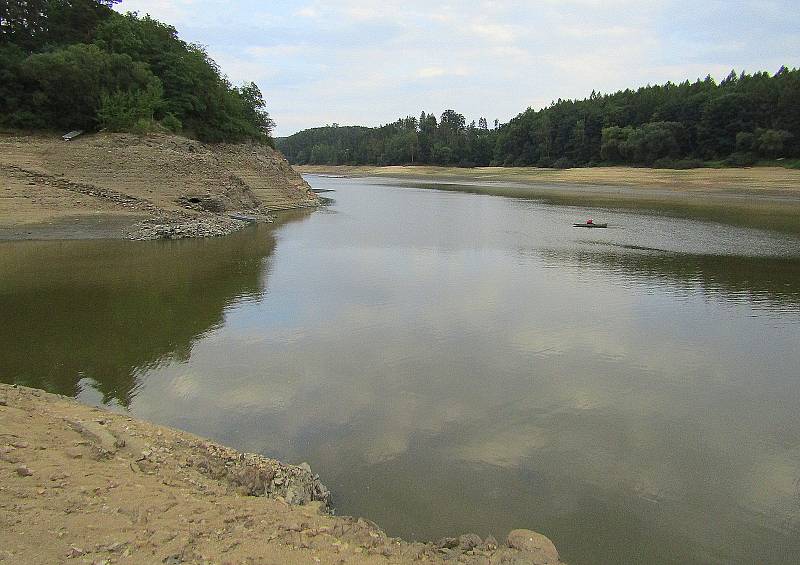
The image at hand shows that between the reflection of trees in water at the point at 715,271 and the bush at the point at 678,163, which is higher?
the bush at the point at 678,163

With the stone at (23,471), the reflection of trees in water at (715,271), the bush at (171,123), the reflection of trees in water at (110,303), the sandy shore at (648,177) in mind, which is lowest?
the reflection of trees in water at (715,271)

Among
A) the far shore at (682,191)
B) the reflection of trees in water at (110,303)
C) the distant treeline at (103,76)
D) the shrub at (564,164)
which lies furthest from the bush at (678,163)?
the reflection of trees in water at (110,303)

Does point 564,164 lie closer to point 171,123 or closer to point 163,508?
point 171,123

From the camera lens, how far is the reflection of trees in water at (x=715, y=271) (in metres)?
16.6

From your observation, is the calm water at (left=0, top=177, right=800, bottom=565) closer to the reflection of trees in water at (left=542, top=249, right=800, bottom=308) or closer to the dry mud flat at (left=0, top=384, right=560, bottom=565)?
the reflection of trees in water at (left=542, top=249, right=800, bottom=308)

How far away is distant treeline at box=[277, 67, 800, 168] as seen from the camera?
229 ft

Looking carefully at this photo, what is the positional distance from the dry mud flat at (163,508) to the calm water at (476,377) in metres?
0.71

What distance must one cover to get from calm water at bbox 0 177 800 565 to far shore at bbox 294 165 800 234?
22.4 meters

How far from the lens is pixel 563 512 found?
6.04 metres

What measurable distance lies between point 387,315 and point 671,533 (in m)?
8.67

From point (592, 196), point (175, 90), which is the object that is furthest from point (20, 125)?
point (592, 196)

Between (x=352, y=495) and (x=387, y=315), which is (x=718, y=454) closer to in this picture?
(x=352, y=495)

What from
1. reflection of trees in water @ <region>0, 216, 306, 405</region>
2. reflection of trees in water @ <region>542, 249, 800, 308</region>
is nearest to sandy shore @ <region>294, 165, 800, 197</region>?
reflection of trees in water @ <region>542, 249, 800, 308</region>

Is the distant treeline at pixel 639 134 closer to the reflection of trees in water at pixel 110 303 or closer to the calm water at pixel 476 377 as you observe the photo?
the calm water at pixel 476 377
